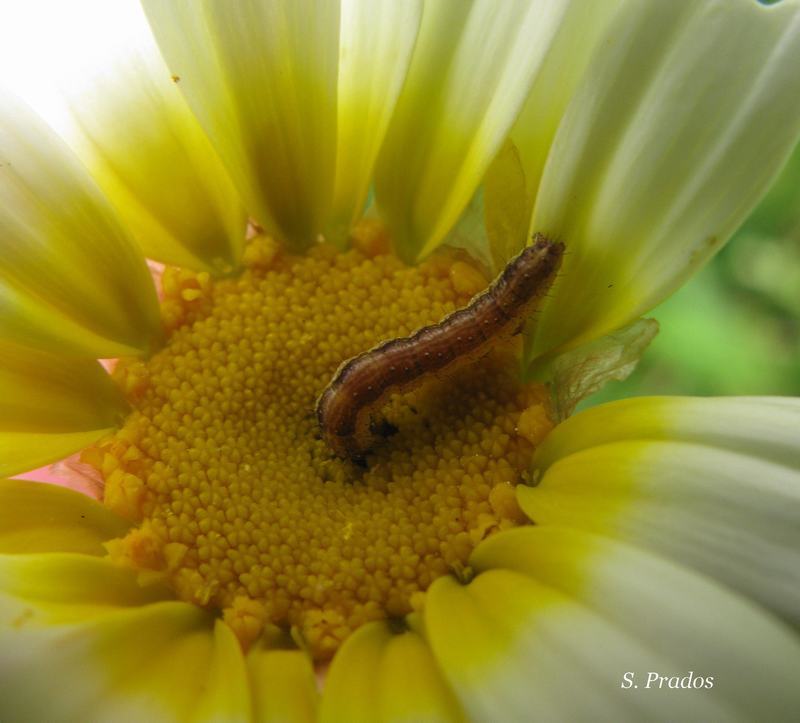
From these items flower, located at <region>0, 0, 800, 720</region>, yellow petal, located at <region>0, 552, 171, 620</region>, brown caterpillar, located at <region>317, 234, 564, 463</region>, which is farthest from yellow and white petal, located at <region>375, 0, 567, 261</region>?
yellow petal, located at <region>0, 552, 171, 620</region>

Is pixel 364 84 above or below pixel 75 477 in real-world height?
above

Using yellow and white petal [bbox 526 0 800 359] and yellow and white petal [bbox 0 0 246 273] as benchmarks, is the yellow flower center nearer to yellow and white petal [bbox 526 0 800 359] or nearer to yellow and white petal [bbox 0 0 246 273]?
yellow and white petal [bbox 0 0 246 273]

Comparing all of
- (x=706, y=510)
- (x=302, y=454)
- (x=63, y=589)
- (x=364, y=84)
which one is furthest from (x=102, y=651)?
(x=364, y=84)

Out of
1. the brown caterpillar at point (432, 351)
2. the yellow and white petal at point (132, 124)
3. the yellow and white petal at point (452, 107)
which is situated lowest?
the brown caterpillar at point (432, 351)

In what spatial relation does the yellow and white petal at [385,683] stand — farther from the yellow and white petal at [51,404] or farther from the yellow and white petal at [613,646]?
the yellow and white petal at [51,404]

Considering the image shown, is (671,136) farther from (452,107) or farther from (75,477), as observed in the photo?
(75,477)

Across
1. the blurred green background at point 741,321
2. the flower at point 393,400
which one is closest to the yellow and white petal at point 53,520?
the flower at point 393,400

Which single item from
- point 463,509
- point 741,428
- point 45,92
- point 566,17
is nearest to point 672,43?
point 566,17
